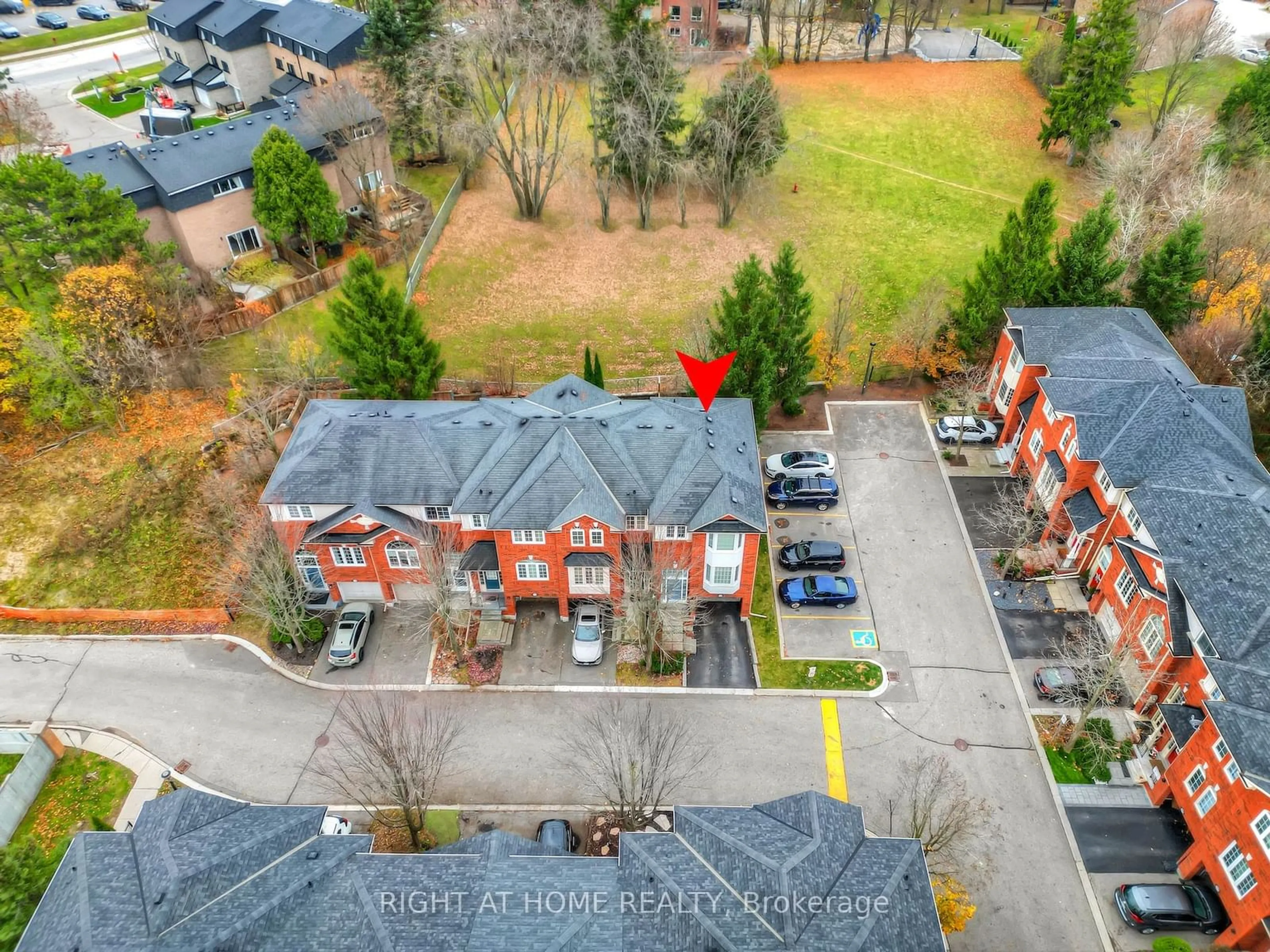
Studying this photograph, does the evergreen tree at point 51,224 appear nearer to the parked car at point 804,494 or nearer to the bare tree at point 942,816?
the parked car at point 804,494

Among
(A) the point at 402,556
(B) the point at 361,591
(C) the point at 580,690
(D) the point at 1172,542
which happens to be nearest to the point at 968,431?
(D) the point at 1172,542

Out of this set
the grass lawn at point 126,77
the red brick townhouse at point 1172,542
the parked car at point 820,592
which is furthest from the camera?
the grass lawn at point 126,77

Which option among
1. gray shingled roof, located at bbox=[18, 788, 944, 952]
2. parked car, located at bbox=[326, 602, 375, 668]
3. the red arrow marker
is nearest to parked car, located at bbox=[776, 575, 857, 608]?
the red arrow marker

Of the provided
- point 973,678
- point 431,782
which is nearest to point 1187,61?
point 973,678

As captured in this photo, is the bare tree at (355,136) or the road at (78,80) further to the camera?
the road at (78,80)

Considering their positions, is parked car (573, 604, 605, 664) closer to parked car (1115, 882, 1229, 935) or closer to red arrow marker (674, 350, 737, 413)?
red arrow marker (674, 350, 737, 413)

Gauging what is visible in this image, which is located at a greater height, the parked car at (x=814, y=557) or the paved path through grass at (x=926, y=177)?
the paved path through grass at (x=926, y=177)

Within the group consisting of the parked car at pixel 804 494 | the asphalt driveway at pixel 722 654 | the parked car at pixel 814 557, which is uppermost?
the parked car at pixel 804 494

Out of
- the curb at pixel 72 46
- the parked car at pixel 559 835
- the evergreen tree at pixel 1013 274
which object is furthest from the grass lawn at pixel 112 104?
the parked car at pixel 559 835
